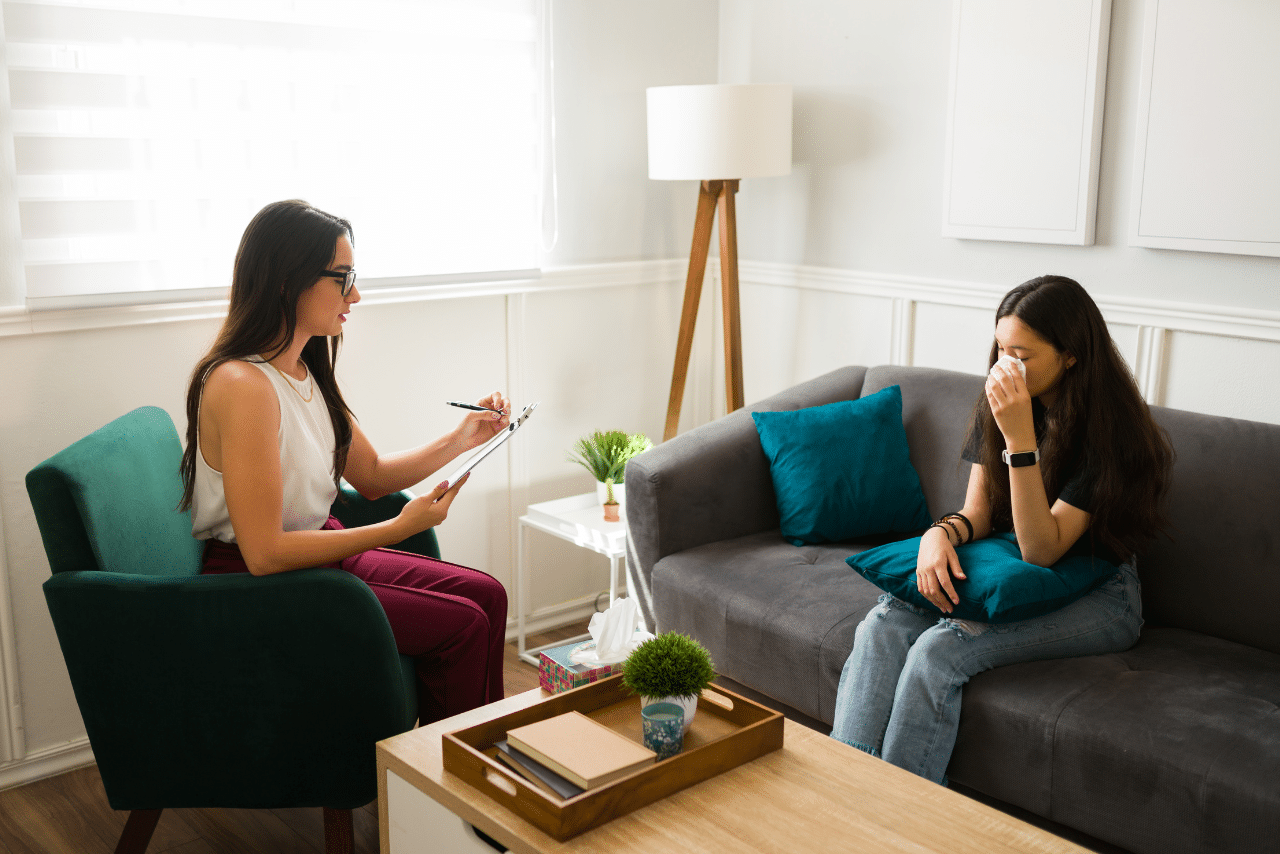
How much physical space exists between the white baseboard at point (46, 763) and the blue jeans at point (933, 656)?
175 cm

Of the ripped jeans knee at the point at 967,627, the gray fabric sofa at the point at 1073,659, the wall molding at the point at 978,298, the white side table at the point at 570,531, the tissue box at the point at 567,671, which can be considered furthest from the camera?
the white side table at the point at 570,531

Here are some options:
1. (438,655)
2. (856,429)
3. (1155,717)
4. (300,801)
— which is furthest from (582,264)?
(1155,717)

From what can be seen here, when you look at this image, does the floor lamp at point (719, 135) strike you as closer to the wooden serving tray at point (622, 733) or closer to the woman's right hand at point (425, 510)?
the woman's right hand at point (425, 510)

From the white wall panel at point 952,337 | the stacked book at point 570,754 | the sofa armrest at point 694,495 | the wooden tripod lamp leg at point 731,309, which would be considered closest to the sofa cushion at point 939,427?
the white wall panel at point 952,337

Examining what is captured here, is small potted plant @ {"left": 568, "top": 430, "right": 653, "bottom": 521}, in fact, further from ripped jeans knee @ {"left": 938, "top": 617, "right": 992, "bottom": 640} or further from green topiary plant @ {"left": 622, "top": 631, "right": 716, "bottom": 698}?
green topiary plant @ {"left": 622, "top": 631, "right": 716, "bottom": 698}

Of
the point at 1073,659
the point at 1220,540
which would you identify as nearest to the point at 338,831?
the point at 1073,659

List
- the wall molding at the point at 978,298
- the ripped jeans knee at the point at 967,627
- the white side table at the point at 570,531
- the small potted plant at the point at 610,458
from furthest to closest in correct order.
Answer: the small potted plant at the point at 610,458, the white side table at the point at 570,531, the wall molding at the point at 978,298, the ripped jeans knee at the point at 967,627

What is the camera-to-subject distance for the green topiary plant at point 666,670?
1560mm

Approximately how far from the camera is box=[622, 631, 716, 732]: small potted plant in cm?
156

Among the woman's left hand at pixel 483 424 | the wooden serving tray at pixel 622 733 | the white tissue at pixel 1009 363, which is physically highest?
the white tissue at pixel 1009 363

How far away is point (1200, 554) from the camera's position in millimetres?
2154

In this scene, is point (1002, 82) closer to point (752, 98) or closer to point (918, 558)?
point (752, 98)

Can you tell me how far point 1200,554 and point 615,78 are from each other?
2.08 meters

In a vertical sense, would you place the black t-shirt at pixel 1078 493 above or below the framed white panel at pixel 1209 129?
below
